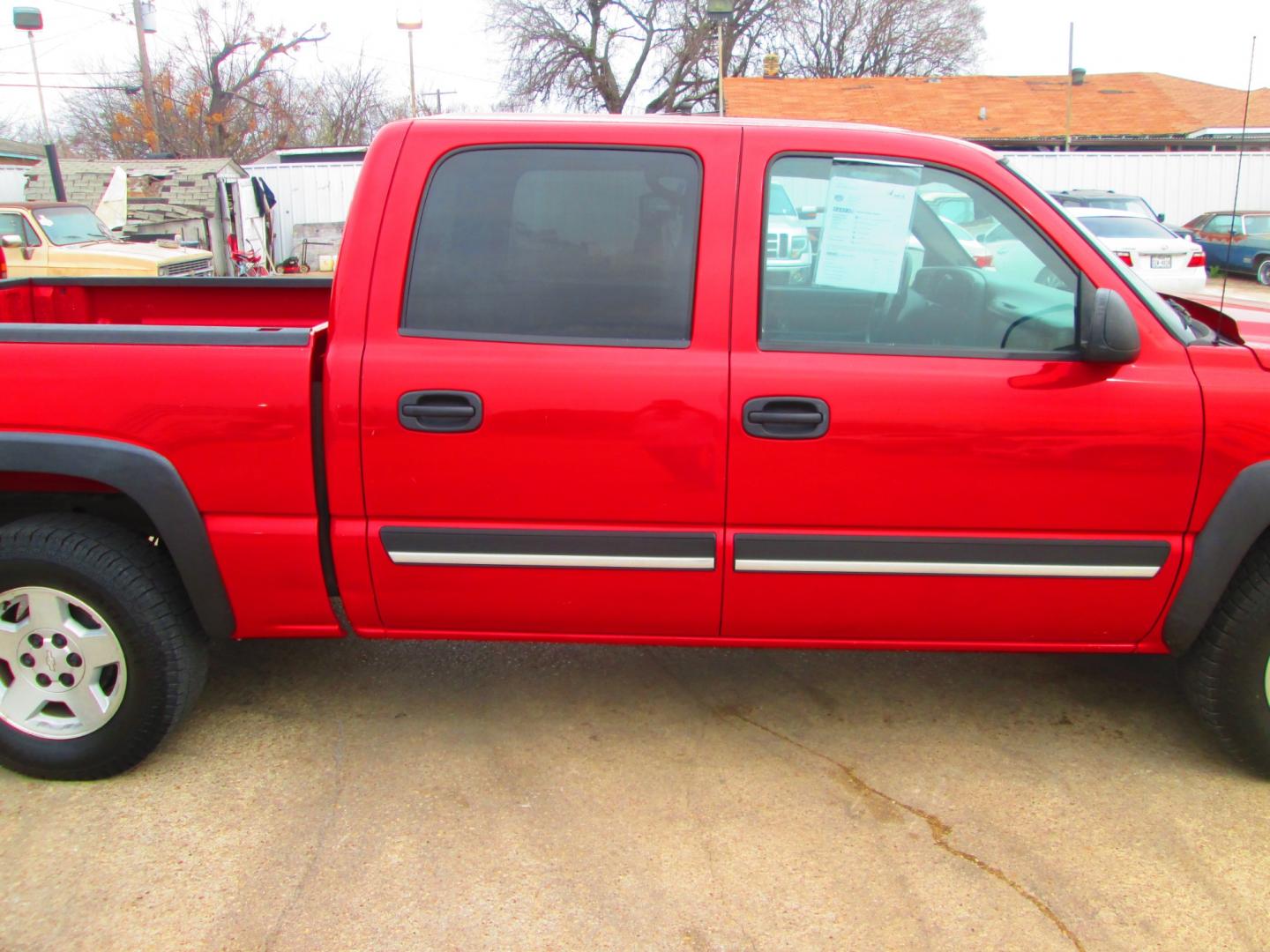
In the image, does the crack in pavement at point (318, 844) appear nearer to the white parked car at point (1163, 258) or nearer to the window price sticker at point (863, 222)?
the window price sticker at point (863, 222)

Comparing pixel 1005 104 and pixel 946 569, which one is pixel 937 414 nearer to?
pixel 946 569

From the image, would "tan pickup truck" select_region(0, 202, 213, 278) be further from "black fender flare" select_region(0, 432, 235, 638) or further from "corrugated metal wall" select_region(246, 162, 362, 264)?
"corrugated metal wall" select_region(246, 162, 362, 264)

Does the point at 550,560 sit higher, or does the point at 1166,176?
the point at 1166,176

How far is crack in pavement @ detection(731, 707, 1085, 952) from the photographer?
101 inches

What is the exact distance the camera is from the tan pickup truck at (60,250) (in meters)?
12.4

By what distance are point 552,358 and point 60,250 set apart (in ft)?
39.1

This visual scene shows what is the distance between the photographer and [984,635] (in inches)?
119

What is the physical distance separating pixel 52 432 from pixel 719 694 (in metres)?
2.24

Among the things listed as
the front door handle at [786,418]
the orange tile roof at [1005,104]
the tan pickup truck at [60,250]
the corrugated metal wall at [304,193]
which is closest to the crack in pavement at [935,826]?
the front door handle at [786,418]

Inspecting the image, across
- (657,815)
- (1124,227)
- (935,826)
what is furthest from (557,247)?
(1124,227)

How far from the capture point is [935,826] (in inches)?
115

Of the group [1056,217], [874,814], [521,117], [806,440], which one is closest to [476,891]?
[874,814]

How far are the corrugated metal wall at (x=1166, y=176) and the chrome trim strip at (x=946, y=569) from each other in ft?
83.3

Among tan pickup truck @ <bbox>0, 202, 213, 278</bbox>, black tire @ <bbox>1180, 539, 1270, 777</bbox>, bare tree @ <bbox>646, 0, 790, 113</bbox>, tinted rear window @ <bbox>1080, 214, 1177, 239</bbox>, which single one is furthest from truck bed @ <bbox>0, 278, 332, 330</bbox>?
bare tree @ <bbox>646, 0, 790, 113</bbox>
